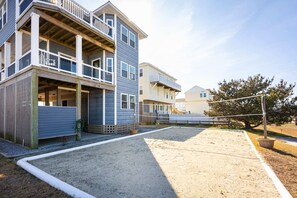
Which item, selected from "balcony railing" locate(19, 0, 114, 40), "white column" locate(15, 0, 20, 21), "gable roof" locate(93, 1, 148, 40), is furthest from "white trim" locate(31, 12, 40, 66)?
"gable roof" locate(93, 1, 148, 40)

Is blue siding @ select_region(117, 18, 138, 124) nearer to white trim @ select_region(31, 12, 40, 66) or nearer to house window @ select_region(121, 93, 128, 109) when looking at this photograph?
house window @ select_region(121, 93, 128, 109)

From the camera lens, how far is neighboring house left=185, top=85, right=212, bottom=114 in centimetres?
3675

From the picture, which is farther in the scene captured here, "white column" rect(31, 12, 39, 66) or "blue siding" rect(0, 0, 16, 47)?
"blue siding" rect(0, 0, 16, 47)

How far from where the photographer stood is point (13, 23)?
9.23 metres

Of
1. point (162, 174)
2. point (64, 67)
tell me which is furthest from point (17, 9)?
point (162, 174)

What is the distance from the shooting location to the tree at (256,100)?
53.1ft

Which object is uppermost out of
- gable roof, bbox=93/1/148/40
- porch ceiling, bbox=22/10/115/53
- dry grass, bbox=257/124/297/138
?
gable roof, bbox=93/1/148/40

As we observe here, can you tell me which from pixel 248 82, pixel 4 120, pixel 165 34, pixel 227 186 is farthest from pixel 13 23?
pixel 248 82

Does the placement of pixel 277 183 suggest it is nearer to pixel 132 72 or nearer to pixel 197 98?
pixel 132 72

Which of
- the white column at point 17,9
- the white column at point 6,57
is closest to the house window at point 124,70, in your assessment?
the white column at point 17,9

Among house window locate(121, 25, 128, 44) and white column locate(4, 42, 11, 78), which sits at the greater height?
house window locate(121, 25, 128, 44)

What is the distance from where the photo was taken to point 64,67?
1016 centimetres

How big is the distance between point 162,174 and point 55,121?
642 centimetres

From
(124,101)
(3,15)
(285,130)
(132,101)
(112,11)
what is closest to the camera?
(3,15)
